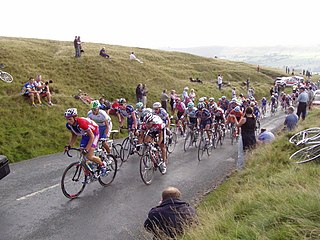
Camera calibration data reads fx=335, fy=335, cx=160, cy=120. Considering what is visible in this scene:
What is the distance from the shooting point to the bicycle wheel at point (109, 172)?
9312 millimetres

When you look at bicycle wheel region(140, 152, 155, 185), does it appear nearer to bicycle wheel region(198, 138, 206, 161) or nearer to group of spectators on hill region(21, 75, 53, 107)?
bicycle wheel region(198, 138, 206, 161)

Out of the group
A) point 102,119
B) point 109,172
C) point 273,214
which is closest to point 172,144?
point 102,119

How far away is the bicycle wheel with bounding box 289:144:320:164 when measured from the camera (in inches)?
336

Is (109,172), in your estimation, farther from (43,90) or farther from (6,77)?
(6,77)

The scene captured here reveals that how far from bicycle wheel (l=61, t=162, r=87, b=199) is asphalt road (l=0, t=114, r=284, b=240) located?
183 millimetres

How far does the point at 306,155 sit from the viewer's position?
8.78 metres

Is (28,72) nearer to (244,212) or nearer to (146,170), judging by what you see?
(146,170)

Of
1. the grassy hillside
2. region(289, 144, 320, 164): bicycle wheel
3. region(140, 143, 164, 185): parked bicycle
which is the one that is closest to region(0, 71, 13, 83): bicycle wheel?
the grassy hillside

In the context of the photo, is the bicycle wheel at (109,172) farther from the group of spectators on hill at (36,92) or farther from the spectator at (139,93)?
the spectator at (139,93)

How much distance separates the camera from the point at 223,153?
563 inches

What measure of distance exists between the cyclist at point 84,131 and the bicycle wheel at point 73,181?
0.41 m

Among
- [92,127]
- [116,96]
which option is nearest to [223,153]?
[92,127]

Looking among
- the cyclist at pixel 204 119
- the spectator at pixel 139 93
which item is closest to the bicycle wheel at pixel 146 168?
the cyclist at pixel 204 119

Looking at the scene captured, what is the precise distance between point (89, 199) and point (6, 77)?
15.2 meters
